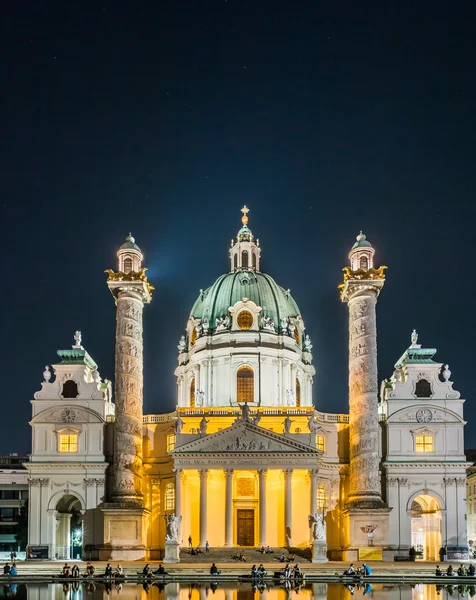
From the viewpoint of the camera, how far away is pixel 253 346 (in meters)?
84.2

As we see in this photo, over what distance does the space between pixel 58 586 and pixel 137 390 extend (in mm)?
27973

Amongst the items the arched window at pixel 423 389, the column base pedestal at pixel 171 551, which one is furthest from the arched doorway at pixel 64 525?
the arched window at pixel 423 389

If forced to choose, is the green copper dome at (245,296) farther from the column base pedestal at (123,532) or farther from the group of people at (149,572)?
the group of people at (149,572)

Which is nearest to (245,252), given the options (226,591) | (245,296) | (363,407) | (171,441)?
(245,296)

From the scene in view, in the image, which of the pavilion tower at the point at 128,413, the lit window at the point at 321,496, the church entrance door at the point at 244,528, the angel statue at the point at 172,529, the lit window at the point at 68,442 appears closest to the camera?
the angel statue at the point at 172,529

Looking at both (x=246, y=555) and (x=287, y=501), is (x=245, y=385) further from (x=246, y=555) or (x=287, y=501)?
(x=246, y=555)

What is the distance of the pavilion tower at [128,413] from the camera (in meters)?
67.7

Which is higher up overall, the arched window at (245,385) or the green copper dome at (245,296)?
the green copper dome at (245,296)

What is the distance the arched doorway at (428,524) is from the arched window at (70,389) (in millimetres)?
30409

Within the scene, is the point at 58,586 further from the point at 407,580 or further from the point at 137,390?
the point at 137,390

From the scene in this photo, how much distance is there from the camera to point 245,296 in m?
87.5

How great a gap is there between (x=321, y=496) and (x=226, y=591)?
34.3 meters

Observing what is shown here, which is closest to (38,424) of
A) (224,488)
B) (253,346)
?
(224,488)

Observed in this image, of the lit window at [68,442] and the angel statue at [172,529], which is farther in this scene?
the lit window at [68,442]
